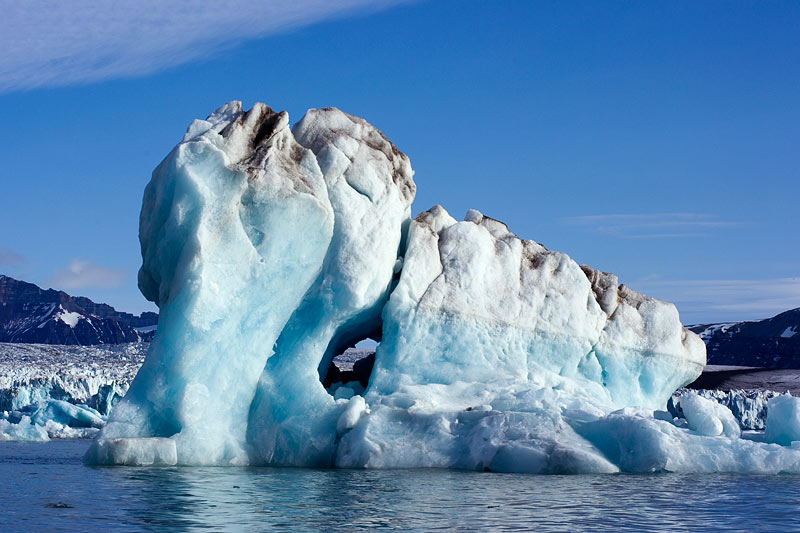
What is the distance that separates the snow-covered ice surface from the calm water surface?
10794mm

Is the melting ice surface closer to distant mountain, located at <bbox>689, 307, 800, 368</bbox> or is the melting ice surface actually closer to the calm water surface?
the calm water surface

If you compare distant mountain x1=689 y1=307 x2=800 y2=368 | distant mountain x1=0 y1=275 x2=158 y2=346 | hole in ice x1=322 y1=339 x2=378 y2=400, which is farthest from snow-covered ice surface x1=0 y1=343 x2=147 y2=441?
distant mountain x1=0 y1=275 x2=158 y2=346

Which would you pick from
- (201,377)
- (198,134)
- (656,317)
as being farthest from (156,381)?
(656,317)

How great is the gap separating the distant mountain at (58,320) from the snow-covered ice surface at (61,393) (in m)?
36.0

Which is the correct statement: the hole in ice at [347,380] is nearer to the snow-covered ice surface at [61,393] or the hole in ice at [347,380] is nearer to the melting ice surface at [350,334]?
the melting ice surface at [350,334]

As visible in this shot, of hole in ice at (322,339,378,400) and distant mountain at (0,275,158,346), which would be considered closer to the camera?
hole in ice at (322,339,378,400)

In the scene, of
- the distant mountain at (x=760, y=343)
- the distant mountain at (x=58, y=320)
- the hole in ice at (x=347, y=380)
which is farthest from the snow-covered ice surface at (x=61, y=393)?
the distant mountain at (x=58, y=320)

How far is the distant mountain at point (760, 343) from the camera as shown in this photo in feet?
158

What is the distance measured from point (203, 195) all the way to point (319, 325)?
8.70 feet

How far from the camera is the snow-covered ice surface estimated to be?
2316 centimetres

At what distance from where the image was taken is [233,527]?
24.8ft

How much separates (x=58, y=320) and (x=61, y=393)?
67.0 metres

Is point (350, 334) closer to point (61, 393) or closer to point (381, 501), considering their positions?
point (381, 501)

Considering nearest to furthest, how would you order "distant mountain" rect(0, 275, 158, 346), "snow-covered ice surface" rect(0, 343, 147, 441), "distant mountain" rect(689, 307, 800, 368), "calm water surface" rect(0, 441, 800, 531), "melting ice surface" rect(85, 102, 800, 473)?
"calm water surface" rect(0, 441, 800, 531)
"melting ice surface" rect(85, 102, 800, 473)
"snow-covered ice surface" rect(0, 343, 147, 441)
"distant mountain" rect(689, 307, 800, 368)
"distant mountain" rect(0, 275, 158, 346)
